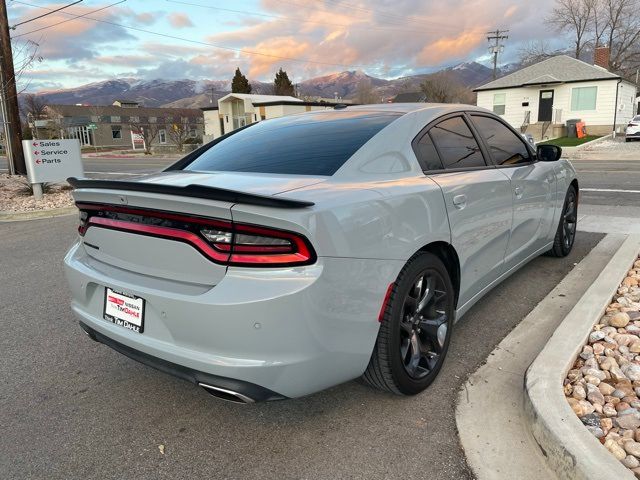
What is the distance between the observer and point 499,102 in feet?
112

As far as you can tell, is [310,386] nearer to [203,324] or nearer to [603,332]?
[203,324]

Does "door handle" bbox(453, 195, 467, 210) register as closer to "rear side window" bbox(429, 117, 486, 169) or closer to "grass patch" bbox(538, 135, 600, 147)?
"rear side window" bbox(429, 117, 486, 169)

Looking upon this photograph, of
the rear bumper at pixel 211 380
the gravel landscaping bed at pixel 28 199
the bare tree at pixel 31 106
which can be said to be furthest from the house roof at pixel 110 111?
the rear bumper at pixel 211 380

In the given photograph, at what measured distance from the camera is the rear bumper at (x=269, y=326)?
2045 mm

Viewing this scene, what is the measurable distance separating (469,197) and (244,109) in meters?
45.7

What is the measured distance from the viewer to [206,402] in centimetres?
282

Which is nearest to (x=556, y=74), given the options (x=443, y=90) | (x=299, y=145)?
(x=299, y=145)

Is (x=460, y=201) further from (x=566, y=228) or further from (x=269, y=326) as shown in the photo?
(x=566, y=228)

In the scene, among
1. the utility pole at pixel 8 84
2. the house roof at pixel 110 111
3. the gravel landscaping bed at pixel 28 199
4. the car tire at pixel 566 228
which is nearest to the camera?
the car tire at pixel 566 228

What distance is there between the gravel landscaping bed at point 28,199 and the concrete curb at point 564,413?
988cm

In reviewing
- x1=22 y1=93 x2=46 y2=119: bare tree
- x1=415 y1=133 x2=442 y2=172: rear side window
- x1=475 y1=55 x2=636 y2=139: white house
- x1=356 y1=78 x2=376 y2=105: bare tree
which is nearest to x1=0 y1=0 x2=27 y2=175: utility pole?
x1=415 y1=133 x2=442 y2=172: rear side window

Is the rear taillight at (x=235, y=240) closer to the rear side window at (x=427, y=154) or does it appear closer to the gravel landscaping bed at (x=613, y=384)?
the rear side window at (x=427, y=154)

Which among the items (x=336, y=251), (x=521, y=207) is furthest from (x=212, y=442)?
(x=521, y=207)

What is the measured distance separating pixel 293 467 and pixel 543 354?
1541mm
